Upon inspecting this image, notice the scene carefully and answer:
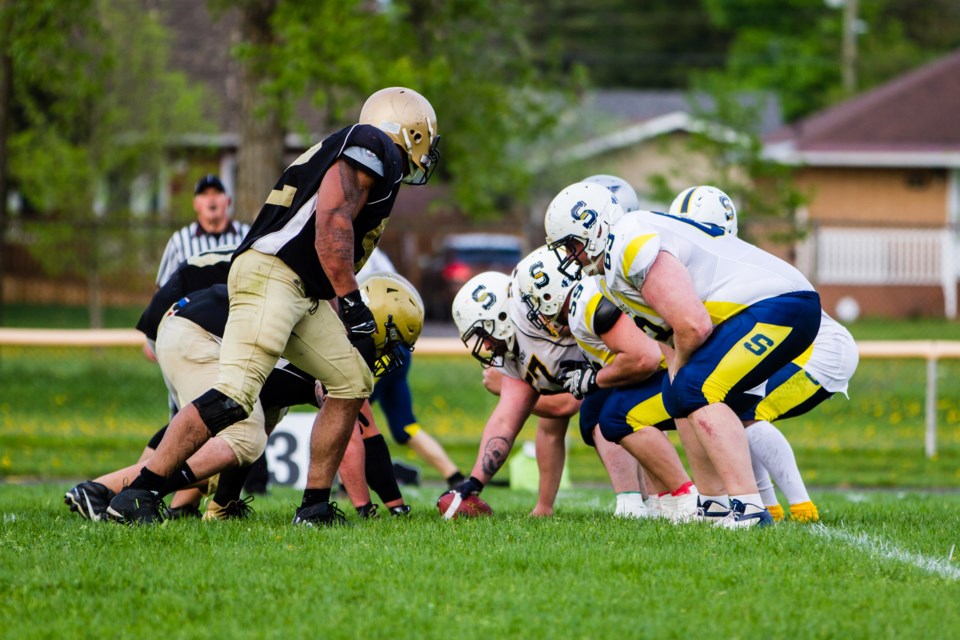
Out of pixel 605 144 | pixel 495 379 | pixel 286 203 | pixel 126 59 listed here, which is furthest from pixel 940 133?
pixel 286 203

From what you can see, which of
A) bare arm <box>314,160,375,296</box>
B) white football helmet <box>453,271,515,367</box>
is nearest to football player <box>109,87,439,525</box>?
bare arm <box>314,160,375,296</box>

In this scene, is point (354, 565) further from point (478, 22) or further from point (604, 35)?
point (604, 35)

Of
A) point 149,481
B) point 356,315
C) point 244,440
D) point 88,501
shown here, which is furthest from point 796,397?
point 88,501

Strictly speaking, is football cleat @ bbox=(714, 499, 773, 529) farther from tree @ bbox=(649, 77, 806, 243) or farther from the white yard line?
tree @ bbox=(649, 77, 806, 243)

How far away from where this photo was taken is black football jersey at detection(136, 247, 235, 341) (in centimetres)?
693

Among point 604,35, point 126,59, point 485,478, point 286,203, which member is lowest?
point 485,478

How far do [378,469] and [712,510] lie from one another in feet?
6.35

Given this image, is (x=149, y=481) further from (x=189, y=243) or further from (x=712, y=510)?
(x=189, y=243)

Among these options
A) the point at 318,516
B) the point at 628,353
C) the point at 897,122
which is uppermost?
the point at 897,122

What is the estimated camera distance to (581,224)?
21.0 feet

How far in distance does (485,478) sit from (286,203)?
1.96 m

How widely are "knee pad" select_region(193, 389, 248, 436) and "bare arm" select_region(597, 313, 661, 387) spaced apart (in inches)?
75.8

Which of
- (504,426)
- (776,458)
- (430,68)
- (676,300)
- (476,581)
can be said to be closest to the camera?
(476,581)

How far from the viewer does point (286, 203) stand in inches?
235
